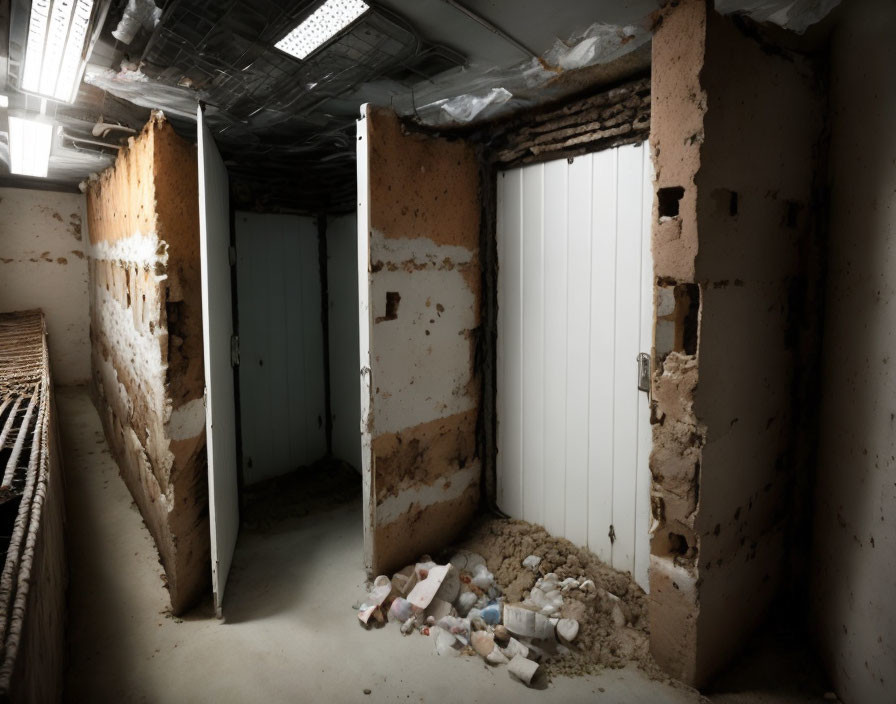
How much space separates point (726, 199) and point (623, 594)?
5.21ft

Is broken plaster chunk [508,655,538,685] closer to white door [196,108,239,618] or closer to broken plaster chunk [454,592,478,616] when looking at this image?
broken plaster chunk [454,592,478,616]

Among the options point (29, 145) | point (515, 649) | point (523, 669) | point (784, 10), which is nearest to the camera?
point (784, 10)

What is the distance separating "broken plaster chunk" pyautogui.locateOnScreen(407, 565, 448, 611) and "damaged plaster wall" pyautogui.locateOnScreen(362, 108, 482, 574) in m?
0.26

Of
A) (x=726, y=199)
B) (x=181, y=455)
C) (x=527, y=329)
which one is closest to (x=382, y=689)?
(x=181, y=455)

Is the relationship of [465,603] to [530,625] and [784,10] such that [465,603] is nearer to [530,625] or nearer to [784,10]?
[530,625]

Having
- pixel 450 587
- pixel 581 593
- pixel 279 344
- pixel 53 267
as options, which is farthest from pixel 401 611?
pixel 53 267

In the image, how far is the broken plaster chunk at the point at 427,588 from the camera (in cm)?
221

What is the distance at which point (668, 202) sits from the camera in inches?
65.5

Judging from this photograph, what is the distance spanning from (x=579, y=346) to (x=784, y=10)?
52.3 inches

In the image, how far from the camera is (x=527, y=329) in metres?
2.56

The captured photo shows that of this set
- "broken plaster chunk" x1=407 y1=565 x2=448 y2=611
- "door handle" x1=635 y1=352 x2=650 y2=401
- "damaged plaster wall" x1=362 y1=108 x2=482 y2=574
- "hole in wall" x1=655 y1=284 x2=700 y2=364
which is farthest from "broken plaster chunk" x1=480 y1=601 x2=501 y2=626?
"hole in wall" x1=655 y1=284 x2=700 y2=364

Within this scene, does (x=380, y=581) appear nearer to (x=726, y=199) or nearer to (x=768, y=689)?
(x=768, y=689)

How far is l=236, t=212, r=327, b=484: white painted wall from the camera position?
346 cm

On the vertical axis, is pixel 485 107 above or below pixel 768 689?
above
